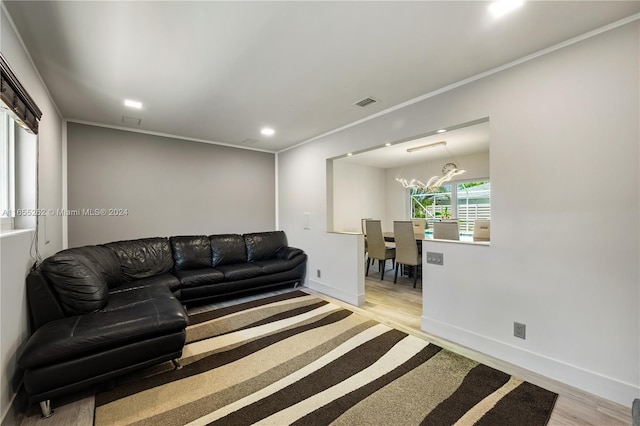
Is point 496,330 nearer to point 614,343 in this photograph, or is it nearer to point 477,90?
point 614,343

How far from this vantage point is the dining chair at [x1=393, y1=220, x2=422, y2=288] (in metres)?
4.37

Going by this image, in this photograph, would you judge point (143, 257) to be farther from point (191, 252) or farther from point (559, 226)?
point (559, 226)

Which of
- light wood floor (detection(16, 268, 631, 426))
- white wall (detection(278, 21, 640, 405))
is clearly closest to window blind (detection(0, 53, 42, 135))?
light wood floor (detection(16, 268, 631, 426))

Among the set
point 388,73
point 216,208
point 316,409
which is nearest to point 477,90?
point 388,73

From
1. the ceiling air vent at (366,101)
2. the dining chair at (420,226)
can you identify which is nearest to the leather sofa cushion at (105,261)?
the ceiling air vent at (366,101)

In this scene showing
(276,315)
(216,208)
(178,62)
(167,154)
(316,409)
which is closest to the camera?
(316,409)

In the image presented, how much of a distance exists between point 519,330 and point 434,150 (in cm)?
423

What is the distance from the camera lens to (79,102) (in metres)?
2.94

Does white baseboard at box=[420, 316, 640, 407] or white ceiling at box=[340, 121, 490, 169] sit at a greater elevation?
white ceiling at box=[340, 121, 490, 169]

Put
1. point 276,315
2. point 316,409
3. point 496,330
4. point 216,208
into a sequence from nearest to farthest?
point 316,409 → point 496,330 → point 276,315 → point 216,208

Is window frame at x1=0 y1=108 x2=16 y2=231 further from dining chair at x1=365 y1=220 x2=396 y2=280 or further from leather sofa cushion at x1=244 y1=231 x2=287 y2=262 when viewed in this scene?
dining chair at x1=365 y1=220 x2=396 y2=280

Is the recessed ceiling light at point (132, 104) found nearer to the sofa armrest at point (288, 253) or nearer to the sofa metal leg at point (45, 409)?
the sofa metal leg at point (45, 409)

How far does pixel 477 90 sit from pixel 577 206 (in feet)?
4.19

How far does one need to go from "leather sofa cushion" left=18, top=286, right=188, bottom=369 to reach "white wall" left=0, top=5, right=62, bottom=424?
6.0 inches
